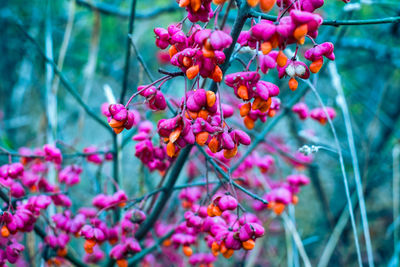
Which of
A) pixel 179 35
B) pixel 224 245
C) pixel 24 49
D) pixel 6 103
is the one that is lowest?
pixel 6 103

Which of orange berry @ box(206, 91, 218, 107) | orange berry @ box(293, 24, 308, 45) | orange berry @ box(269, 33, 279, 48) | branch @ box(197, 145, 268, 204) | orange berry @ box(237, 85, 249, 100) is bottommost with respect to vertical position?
branch @ box(197, 145, 268, 204)

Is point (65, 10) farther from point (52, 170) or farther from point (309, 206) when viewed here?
point (309, 206)

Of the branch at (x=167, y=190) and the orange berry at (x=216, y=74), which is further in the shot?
the branch at (x=167, y=190)

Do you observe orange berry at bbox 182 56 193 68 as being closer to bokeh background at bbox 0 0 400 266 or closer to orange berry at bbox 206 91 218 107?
orange berry at bbox 206 91 218 107

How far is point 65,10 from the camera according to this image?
9.15 ft

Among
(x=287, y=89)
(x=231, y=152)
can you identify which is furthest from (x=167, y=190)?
(x=287, y=89)

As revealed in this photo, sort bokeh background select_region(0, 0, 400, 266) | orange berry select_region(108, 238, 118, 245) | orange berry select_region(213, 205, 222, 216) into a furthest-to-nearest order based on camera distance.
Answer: bokeh background select_region(0, 0, 400, 266)
orange berry select_region(108, 238, 118, 245)
orange berry select_region(213, 205, 222, 216)

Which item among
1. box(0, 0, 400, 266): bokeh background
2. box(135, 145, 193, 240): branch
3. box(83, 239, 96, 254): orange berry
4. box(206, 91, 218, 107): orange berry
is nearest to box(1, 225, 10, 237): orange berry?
box(83, 239, 96, 254): orange berry

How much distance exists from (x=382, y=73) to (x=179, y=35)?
2391 millimetres

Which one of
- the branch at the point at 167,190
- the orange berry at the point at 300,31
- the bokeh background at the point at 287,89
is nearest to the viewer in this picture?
the orange berry at the point at 300,31

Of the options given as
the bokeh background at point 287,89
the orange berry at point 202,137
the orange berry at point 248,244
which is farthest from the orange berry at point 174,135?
the bokeh background at point 287,89

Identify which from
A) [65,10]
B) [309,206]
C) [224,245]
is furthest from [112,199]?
[309,206]

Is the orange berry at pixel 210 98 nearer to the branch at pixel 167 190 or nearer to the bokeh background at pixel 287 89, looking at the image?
the branch at pixel 167 190

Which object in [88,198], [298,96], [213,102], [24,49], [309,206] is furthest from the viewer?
[309,206]
